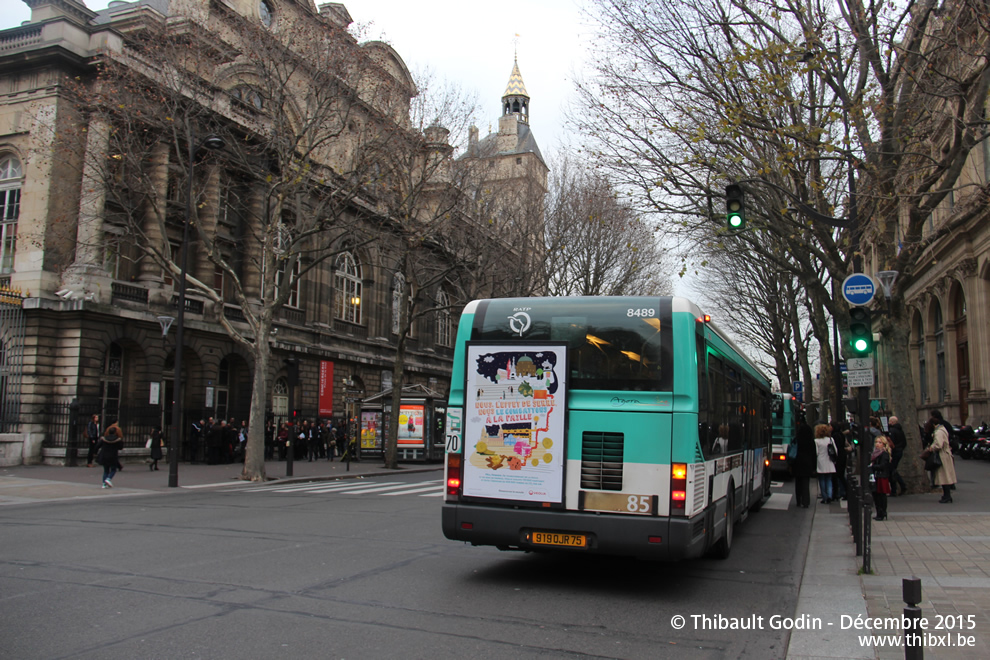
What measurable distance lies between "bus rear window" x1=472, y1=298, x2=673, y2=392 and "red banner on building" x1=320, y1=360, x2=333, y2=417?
3233cm

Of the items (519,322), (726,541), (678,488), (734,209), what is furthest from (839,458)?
(519,322)

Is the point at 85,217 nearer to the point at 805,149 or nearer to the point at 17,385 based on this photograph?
the point at 17,385

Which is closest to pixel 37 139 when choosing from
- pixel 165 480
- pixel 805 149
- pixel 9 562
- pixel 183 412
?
pixel 183 412

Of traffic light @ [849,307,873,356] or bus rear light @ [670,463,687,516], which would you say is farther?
traffic light @ [849,307,873,356]

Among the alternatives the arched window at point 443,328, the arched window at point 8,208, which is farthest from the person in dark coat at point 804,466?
the arched window at point 443,328

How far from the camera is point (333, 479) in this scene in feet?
Result: 79.1

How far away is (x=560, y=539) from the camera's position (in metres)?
7.38

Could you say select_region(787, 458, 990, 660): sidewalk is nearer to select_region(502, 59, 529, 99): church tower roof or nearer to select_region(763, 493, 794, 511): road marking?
select_region(763, 493, 794, 511): road marking

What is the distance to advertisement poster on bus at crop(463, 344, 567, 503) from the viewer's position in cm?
757

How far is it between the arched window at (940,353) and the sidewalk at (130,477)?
31.1m

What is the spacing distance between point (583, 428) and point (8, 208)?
27.6 metres

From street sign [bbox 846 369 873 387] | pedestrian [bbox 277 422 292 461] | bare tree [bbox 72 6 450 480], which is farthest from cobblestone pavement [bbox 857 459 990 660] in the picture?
pedestrian [bbox 277 422 292 461]

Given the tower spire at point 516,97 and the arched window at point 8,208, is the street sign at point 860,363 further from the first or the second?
the tower spire at point 516,97

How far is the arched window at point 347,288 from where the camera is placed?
42500 mm
